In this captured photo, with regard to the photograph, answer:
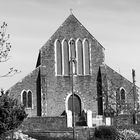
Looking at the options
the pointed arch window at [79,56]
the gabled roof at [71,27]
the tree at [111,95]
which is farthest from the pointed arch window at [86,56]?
the tree at [111,95]

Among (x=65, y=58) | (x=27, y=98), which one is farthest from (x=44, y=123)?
(x=65, y=58)

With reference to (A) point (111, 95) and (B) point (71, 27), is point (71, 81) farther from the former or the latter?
(B) point (71, 27)

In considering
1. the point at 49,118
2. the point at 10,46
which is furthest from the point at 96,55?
the point at 10,46

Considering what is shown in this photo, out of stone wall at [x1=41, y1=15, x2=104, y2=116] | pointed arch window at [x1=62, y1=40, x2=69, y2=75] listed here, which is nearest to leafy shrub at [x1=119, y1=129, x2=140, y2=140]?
stone wall at [x1=41, y1=15, x2=104, y2=116]

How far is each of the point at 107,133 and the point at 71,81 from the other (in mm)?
15935

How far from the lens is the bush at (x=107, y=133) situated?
37188 millimetres

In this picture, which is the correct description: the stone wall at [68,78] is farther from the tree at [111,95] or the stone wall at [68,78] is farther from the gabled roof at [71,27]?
the tree at [111,95]

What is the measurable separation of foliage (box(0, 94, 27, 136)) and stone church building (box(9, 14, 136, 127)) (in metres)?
22.5

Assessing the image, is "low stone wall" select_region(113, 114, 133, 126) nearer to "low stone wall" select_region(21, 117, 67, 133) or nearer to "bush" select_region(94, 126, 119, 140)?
"low stone wall" select_region(21, 117, 67, 133)

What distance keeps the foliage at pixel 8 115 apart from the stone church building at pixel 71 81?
22.5 metres

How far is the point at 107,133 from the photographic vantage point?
37594mm

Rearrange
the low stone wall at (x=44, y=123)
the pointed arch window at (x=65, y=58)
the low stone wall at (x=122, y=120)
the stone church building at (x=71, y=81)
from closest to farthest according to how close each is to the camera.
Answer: the low stone wall at (x=44, y=123) < the low stone wall at (x=122, y=120) < the stone church building at (x=71, y=81) < the pointed arch window at (x=65, y=58)

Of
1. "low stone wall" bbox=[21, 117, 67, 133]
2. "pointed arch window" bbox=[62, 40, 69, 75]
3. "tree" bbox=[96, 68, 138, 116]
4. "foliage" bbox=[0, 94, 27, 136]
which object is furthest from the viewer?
"pointed arch window" bbox=[62, 40, 69, 75]

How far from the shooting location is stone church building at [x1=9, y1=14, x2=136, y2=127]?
52.1 m
